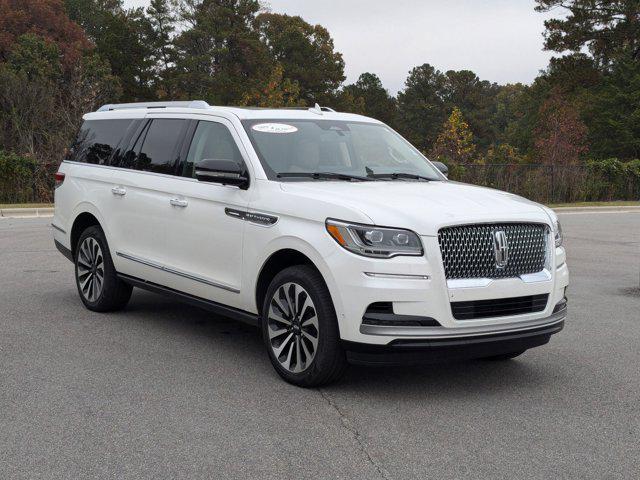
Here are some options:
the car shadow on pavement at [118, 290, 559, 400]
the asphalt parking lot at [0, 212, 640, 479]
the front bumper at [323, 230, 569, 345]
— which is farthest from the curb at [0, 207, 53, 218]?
the front bumper at [323, 230, 569, 345]

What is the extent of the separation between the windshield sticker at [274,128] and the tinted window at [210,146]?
0.75 ft

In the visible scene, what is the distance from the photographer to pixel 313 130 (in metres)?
7.02

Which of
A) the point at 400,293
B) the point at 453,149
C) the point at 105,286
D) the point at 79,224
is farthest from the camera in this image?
the point at 453,149

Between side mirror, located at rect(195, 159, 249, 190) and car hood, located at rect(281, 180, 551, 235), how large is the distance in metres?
0.36

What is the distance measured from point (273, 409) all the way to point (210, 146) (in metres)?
2.52

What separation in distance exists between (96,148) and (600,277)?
686 cm

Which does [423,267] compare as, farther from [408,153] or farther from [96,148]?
[96,148]

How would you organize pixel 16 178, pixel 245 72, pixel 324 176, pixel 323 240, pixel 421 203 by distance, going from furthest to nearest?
pixel 245 72, pixel 16 178, pixel 324 176, pixel 421 203, pixel 323 240

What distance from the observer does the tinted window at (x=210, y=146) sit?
22.3 ft

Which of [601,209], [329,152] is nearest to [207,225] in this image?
[329,152]

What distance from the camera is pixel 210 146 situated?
7.04m

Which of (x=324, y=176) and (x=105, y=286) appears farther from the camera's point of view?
(x=105, y=286)

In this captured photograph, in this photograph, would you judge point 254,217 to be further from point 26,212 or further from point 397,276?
point 26,212

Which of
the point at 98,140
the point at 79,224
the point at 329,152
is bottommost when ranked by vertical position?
the point at 79,224
